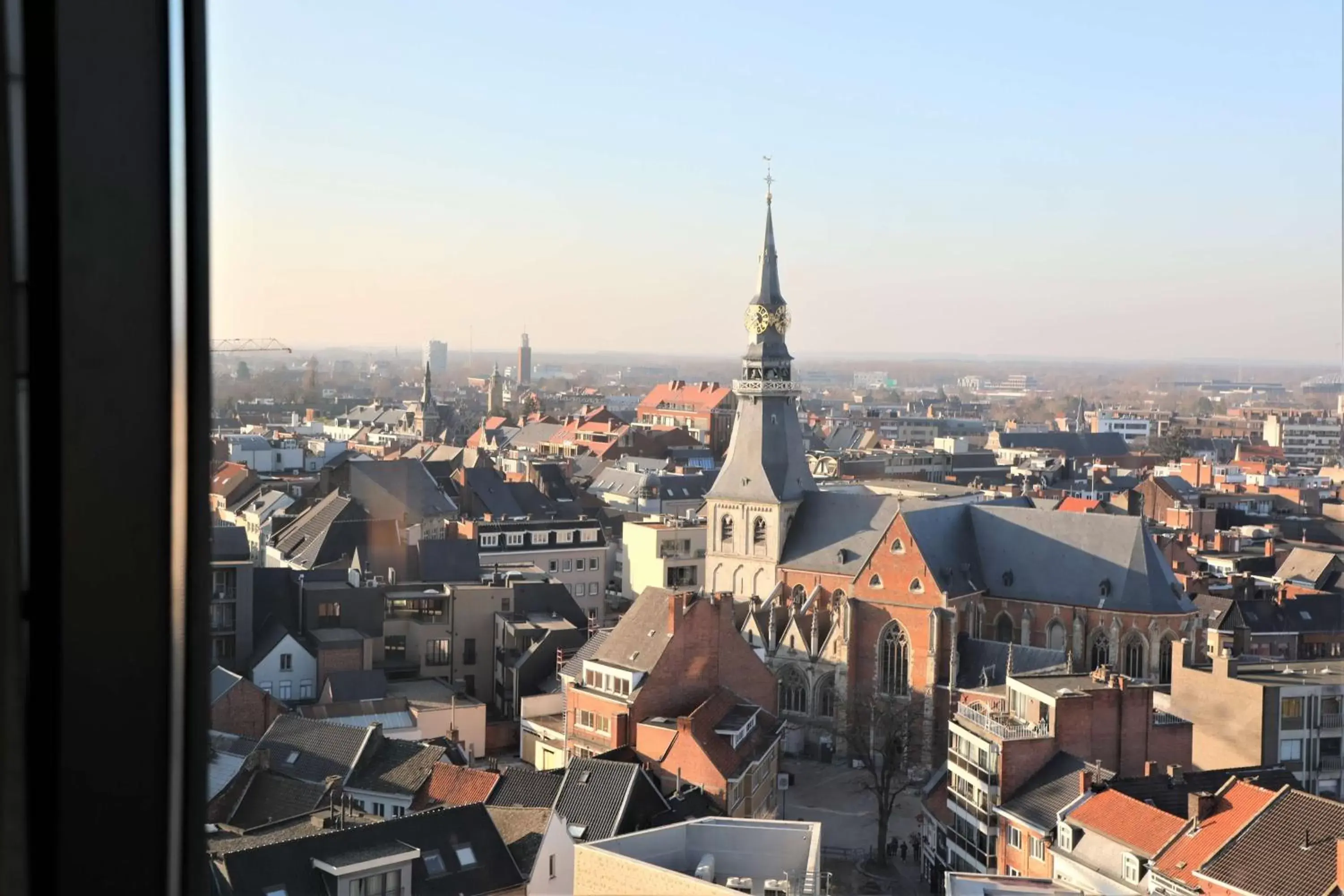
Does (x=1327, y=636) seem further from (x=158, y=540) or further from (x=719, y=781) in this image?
(x=158, y=540)

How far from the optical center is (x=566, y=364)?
5332 mm

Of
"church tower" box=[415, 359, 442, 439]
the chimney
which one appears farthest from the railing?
"church tower" box=[415, 359, 442, 439]

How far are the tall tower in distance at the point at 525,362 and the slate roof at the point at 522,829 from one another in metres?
1.77

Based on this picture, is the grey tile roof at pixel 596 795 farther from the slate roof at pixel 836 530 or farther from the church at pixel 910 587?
the slate roof at pixel 836 530

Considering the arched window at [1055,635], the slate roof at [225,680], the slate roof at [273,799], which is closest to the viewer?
the slate roof at [273,799]

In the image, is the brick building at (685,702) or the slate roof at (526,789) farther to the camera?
the brick building at (685,702)

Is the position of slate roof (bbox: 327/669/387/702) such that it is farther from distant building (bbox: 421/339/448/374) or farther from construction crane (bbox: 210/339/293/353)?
construction crane (bbox: 210/339/293/353)

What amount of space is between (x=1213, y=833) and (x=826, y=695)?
726 centimetres

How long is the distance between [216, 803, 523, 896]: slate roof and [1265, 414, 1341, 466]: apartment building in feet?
9.13

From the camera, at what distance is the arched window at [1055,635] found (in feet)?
39.6

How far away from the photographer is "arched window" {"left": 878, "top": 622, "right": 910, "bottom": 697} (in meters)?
11.8

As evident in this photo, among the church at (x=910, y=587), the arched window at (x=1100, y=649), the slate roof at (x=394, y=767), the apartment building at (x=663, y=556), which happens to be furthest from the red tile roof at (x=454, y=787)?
the apartment building at (x=663, y=556)

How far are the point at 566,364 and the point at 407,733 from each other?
3391 mm

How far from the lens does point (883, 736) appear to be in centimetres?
1077
